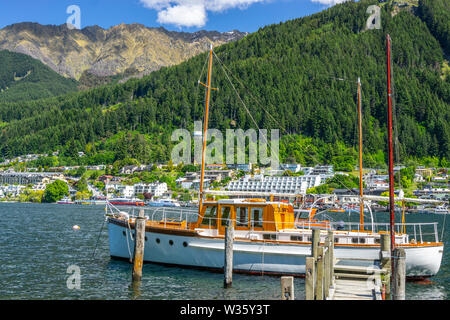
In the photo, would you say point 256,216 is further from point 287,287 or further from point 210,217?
point 287,287

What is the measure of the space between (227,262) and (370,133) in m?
182

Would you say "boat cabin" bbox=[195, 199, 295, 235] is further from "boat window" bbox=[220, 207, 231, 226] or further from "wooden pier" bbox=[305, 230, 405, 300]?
"wooden pier" bbox=[305, 230, 405, 300]

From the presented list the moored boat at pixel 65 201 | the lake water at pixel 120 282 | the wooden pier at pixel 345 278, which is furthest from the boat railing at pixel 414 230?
the moored boat at pixel 65 201

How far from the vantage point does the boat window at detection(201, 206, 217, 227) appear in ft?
90.7

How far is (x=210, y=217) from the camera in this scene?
27.9 meters

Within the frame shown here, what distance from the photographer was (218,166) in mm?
188500

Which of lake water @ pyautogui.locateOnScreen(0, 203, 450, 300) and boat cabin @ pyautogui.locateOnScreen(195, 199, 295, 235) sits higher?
boat cabin @ pyautogui.locateOnScreen(195, 199, 295, 235)

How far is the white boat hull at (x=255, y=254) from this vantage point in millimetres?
25078

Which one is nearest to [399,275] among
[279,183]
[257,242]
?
[257,242]

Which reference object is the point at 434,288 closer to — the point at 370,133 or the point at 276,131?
the point at 276,131

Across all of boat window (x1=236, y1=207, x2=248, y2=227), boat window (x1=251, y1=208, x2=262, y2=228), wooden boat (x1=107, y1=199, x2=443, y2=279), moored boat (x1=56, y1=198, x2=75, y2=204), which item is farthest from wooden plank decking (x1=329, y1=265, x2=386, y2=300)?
moored boat (x1=56, y1=198, x2=75, y2=204)

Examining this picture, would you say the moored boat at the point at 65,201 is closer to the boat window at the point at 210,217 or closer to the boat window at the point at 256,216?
the boat window at the point at 210,217
